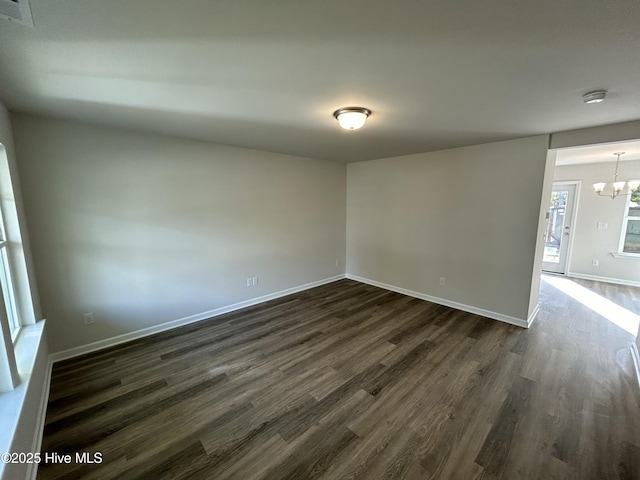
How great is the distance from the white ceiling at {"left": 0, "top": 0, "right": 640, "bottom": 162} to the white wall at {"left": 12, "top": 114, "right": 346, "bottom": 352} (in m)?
0.43

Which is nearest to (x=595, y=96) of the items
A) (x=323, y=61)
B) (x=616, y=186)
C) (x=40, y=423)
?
(x=323, y=61)

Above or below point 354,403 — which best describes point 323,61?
above

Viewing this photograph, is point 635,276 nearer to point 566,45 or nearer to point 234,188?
point 566,45

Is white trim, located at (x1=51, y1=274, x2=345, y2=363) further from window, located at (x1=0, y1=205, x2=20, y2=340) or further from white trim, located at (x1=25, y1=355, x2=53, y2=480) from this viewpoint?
window, located at (x1=0, y1=205, x2=20, y2=340)

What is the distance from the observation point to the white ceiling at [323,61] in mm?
1088

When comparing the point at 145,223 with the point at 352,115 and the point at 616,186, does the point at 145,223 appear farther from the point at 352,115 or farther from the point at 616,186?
the point at 616,186

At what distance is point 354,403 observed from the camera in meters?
2.06

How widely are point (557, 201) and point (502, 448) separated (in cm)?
615

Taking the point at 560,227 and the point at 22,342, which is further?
the point at 560,227

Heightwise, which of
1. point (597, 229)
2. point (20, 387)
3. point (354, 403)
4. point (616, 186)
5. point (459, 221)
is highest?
point (616, 186)

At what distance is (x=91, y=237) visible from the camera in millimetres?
2723

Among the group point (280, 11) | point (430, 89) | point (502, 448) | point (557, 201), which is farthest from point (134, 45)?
point (557, 201)

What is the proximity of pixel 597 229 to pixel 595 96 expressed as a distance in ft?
16.4

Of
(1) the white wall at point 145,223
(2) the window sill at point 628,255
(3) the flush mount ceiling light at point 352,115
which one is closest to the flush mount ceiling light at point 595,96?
(3) the flush mount ceiling light at point 352,115
